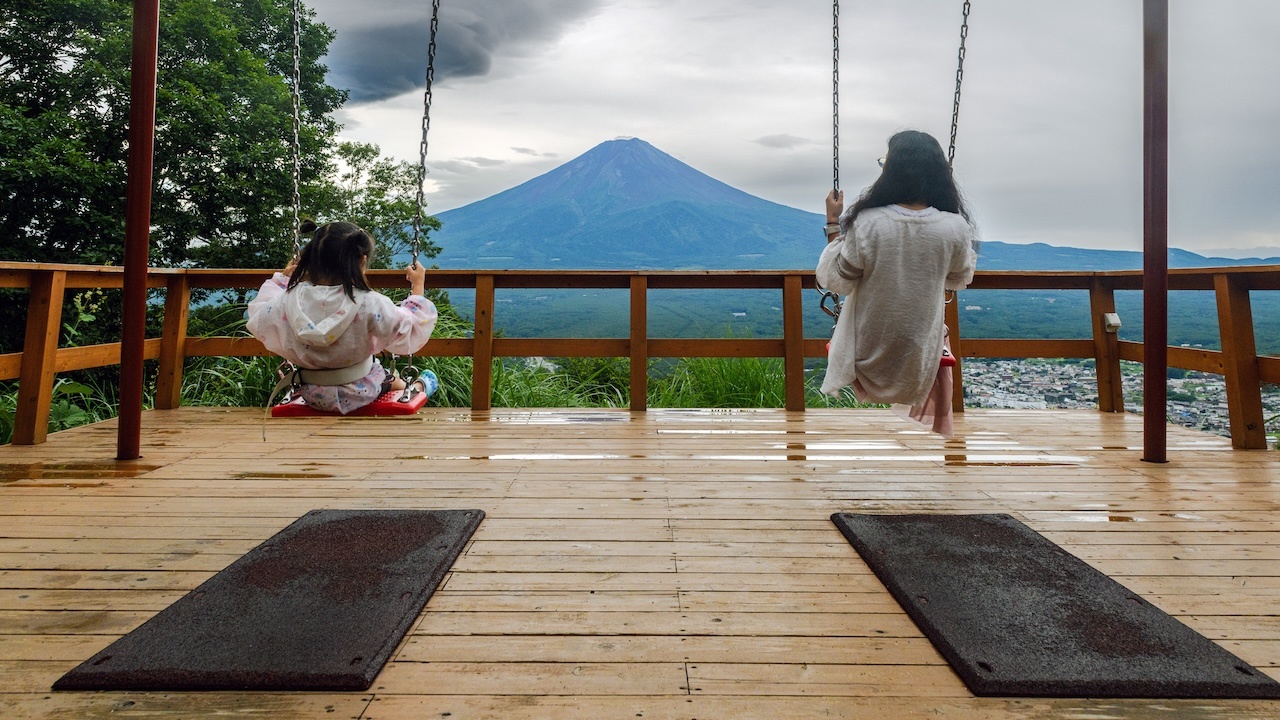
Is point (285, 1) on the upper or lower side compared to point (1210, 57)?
upper

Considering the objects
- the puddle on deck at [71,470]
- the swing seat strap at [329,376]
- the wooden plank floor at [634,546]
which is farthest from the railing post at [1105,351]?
the puddle on deck at [71,470]

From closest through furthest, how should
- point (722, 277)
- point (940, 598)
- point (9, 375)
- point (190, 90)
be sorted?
point (940, 598) → point (9, 375) → point (722, 277) → point (190, 90)

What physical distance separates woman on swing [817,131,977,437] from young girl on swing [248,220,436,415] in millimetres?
→ 1564

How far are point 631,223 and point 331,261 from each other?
179 feet

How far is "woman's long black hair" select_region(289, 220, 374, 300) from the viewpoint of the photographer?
2609mm

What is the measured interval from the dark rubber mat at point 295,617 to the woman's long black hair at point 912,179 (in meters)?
1.74

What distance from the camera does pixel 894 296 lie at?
253 centimetres

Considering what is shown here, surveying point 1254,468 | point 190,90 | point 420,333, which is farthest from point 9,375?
point 190,90

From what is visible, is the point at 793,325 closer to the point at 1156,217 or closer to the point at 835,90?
the point at 835,90

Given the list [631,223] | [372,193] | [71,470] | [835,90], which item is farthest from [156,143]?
[631,223]

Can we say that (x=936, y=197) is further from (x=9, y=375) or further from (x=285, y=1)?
(x=285, y=1)

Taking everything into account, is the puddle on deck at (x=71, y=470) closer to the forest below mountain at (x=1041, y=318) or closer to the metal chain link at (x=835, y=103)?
the forest below mountain at (x=1041, y=318)

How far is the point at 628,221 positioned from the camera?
2264 inches

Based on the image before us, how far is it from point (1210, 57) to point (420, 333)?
12.8 feet
